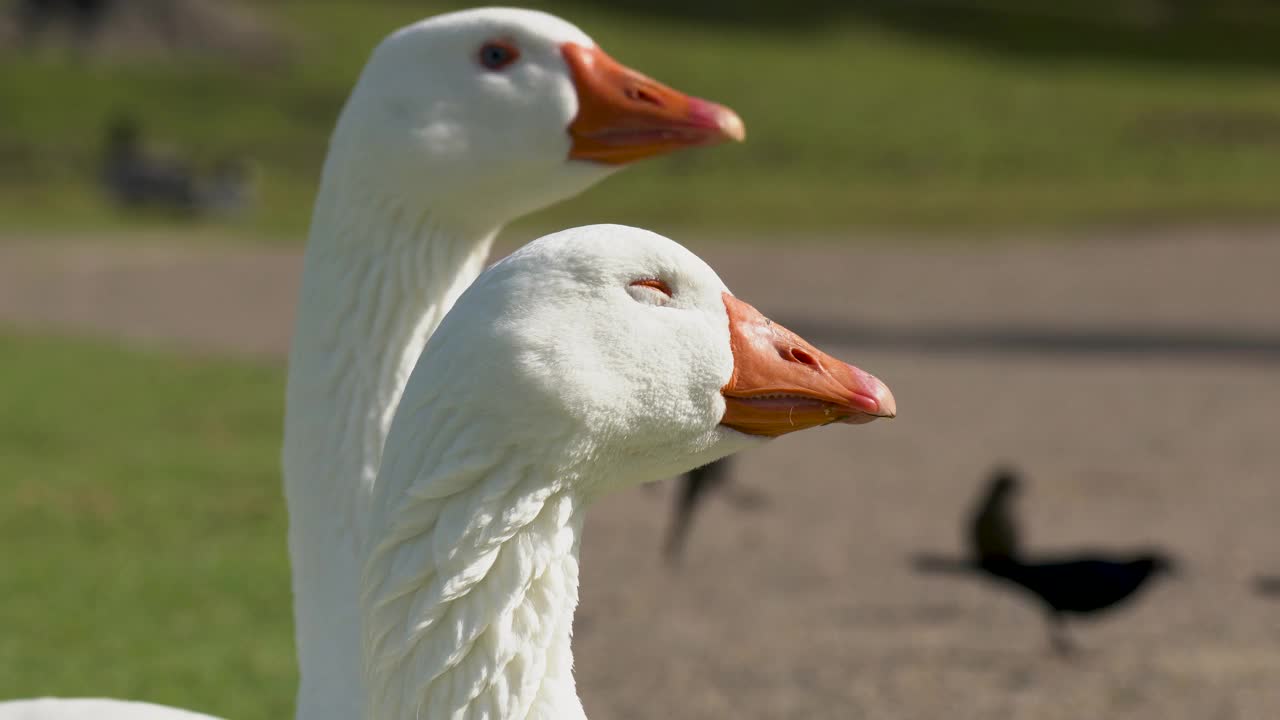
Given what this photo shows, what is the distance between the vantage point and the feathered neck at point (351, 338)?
12.6ft

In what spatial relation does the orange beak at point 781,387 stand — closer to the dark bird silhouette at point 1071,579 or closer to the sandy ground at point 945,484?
the sandy ground at point 945,484

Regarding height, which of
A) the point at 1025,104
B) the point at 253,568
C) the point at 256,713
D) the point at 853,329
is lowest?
the point at 1025,104

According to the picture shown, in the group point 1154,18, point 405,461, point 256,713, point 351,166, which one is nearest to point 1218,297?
point 256,713

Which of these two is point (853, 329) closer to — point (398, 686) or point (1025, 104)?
point (398, 686)

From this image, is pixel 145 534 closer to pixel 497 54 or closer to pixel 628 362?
pixel 497 54

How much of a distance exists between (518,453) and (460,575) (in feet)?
0.62

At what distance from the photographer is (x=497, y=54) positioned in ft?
13.3

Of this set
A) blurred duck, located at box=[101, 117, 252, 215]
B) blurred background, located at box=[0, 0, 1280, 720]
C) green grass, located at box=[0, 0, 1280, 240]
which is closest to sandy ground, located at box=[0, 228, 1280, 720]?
blurred background, located at box=[0, 0, 1280, 720]

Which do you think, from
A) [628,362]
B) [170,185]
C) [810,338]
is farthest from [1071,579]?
[170,185]

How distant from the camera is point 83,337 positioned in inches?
644

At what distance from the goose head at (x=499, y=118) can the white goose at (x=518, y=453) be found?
4.35ft

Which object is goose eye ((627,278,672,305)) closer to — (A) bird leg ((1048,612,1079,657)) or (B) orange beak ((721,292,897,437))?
(B) orange beak ((721,292,897,437))

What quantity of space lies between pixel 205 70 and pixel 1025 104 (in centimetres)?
1713

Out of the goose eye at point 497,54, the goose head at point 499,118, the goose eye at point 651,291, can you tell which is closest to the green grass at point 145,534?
the goose head at point 499,118
